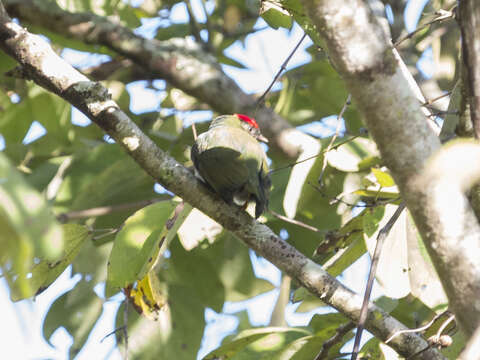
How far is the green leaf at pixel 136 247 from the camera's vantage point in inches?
89.6

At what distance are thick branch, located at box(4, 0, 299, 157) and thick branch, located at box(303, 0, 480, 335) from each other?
9.56ft

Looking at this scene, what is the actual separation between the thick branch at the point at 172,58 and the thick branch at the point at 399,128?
291 cm

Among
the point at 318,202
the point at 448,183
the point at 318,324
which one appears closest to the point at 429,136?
the point at 448,183

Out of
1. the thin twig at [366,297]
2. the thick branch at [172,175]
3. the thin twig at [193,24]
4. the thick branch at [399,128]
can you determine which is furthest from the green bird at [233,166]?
the thin twig at [193,24]

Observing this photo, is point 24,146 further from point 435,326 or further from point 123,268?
point 435,326

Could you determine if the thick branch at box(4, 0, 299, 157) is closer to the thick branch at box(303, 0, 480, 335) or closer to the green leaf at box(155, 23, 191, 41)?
the green leaf at box(155, 23, 191, 41)

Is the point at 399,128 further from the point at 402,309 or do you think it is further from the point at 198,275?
the point at 198,275

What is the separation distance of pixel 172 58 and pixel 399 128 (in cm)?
345

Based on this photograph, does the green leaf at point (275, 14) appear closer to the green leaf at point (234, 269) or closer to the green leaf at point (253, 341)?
the green leaf at point (253, 341)

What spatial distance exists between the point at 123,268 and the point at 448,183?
5.30 ft

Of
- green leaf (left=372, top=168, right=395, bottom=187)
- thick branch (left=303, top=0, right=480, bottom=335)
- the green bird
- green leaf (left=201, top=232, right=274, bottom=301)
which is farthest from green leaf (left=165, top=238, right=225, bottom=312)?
thick branch (left=303, top=0, right=480, bottom=335)

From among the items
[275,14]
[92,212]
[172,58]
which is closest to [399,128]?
[275,14]

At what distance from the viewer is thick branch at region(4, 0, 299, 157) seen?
14.0ft

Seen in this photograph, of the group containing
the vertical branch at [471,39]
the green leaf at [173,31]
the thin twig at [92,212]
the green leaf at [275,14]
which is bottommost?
the vertical branch at [471,39]
